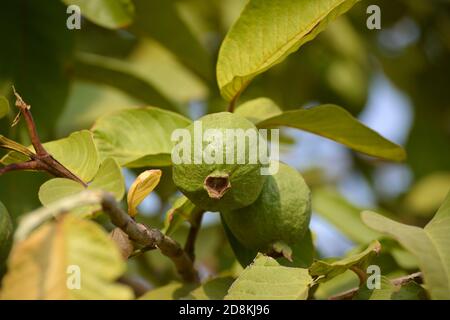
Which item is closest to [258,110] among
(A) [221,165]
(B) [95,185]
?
(A) [221,165]

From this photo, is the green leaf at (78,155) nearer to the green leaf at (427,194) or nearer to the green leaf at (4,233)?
the green leaf at (4,233)

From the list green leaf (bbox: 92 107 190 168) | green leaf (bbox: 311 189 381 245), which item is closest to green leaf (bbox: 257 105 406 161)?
green leaf (bbox: 92 107 190 168)

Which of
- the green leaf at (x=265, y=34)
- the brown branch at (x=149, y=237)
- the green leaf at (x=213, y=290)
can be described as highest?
the green leaf at (x=265, y=34)

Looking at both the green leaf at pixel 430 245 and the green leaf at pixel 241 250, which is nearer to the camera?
the green leaf at pixel 430 245

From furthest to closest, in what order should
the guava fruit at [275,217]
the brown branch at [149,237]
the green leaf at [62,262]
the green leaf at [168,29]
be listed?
the green leaf at [168,29] → the guava fruit at [275,217] → the brown branch at [149,237] → the green leaf at [62,262]

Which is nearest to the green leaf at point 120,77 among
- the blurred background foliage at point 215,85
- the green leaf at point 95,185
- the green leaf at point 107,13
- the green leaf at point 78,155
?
the blurred background foliage at point 215,85
